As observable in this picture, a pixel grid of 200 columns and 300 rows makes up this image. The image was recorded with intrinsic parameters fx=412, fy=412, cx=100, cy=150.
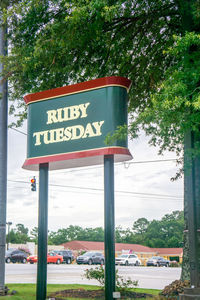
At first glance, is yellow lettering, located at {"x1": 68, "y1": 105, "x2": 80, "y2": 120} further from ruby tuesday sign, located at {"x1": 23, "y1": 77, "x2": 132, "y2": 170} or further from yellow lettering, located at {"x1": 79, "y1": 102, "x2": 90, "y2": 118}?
yellow lettering, located at {"x1": 79, "y1": 102, "x2": 90, "y2": 118}

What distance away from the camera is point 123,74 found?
709 inches

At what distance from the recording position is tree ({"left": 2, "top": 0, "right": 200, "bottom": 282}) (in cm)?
1067

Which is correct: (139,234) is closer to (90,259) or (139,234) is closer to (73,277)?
(90,259)

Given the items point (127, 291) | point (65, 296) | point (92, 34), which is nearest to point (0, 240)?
point (65, 296)

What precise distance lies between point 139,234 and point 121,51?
75916mm

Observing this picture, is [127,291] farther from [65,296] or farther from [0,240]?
[0,240]

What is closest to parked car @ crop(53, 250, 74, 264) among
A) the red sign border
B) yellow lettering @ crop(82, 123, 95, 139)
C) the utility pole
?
the utility pole

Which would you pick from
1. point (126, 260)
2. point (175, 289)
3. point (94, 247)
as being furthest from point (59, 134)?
point (94, 247)

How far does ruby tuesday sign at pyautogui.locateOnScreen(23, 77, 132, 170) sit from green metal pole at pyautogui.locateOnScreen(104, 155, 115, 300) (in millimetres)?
472

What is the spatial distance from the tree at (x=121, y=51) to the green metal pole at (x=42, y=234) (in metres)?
2.99

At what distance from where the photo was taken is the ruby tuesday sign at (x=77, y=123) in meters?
10.9

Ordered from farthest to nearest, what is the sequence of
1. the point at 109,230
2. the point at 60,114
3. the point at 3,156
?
the point at 3,156, the point at 60,114, the point at 109,230

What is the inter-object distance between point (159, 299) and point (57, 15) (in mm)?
10622

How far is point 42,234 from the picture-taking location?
11664mm
